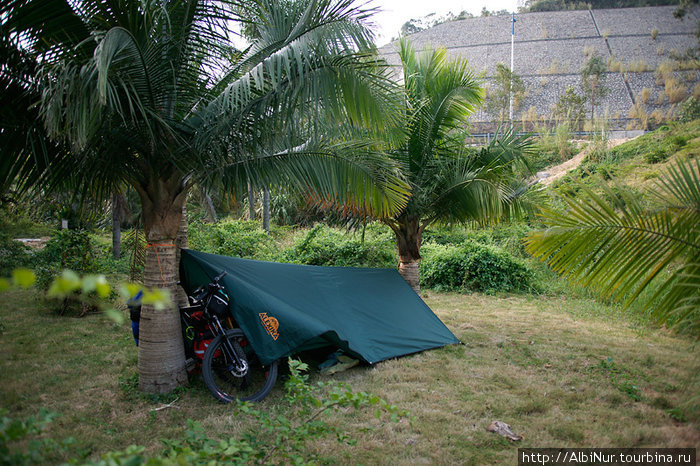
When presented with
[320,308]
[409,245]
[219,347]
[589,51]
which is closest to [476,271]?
[409,245]

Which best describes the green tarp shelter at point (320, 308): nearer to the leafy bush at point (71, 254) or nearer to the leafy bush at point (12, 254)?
the leafy bush at point (71, 254)

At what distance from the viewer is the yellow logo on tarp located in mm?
4230

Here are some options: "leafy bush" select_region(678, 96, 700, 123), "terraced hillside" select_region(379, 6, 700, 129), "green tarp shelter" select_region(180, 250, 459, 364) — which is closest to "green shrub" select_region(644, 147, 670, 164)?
"leafy bush" select_region(678, 96, 700, 123)

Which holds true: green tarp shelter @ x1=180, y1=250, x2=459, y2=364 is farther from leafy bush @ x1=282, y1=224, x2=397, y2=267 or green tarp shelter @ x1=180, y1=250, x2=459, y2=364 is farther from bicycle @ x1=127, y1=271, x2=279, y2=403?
leafy bush @ x1=282, y1=224, x2=397, y2=267

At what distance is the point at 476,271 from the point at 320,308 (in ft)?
19.4

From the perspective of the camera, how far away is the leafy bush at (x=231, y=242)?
394 inches

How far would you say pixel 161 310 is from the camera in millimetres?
4082

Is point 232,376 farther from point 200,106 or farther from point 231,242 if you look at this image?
point 231,242

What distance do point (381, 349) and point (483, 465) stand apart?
224 cm

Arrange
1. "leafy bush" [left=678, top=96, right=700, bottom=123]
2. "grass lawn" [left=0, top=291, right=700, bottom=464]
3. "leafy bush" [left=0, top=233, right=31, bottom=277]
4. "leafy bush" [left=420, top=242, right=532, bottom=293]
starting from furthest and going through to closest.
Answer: "leafy bush" [left=678, top=96, right=700, bottom=123] → "leafy bush" [left=420, top=242, right=532, bottom=293] → "leafy bush" [left=0, top=233, right=31, bottom=277] → "grass lawn" [left=0, top=291, right=700, bottom=464]

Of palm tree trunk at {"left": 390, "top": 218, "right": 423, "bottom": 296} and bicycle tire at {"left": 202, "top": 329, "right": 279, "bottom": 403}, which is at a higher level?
palm tree trunk at {"left": 390, "top": 218, "right": 423, "bottom": 296}

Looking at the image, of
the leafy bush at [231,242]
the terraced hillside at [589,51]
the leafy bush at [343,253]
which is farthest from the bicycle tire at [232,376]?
the terraced hillside at [589,51]

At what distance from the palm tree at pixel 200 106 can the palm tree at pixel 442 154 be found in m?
1.87

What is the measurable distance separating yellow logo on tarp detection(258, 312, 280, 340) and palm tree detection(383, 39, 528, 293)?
248cm
